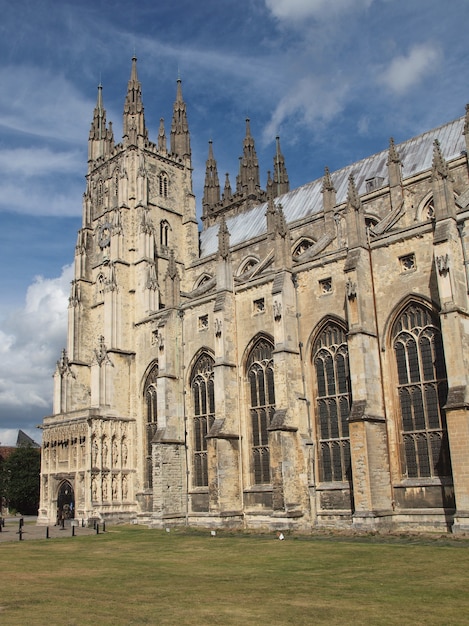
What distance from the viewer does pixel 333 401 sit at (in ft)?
93.6

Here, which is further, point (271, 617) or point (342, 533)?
point (342, 533)

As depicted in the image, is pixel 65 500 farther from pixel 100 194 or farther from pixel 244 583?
pixel 244 583

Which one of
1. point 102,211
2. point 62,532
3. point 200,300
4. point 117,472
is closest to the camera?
point 62,532

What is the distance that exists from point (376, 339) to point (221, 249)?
1069 centimetres

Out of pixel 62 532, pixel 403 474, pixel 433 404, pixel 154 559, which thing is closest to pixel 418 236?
pixel 433 404

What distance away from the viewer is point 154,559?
1967 centimetres

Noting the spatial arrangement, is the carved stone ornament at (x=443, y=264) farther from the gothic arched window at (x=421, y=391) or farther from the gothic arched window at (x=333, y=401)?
the gothic arched window at (x=333, y=401)

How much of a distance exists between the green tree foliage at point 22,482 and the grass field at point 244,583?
1448 inches

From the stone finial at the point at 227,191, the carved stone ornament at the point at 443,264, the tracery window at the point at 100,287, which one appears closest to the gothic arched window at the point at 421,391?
the carved stone ornament at the point at 443,264

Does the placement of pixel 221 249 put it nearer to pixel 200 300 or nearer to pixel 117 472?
pixel 200 300

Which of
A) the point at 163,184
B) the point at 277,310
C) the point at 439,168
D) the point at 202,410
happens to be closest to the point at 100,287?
the point at 163,184

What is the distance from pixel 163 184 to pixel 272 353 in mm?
23727

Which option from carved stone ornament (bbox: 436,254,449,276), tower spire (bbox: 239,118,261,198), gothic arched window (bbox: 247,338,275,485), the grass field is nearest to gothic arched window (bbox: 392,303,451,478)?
carved stone ornament (bbox: 436,254,449,276)

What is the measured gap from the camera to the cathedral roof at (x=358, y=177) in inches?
1410
